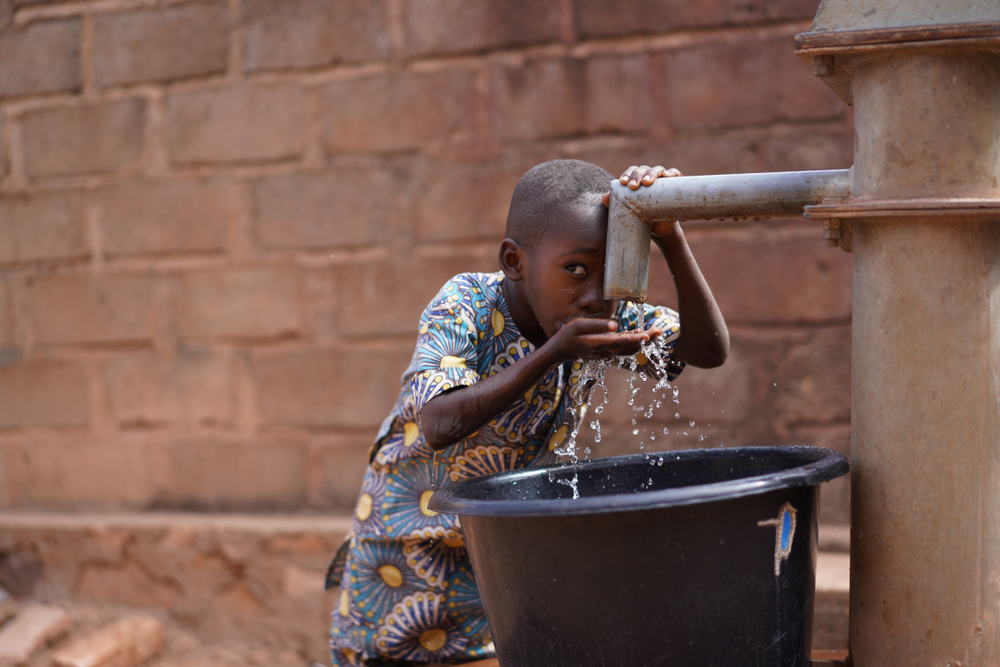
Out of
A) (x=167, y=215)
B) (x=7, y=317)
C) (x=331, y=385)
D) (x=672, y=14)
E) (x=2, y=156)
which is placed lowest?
(x=331, y=385)

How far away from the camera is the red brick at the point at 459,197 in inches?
119

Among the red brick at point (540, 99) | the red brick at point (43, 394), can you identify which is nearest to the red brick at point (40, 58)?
the red brick at point (43, 394)

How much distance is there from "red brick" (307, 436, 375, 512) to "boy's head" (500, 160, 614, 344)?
1.71 metres

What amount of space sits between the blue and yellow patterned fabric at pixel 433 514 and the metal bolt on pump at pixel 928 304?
1.81ft

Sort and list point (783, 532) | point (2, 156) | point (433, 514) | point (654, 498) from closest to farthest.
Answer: point (654, 498) < point (783, 532) < point (433, 514) < point (2, 156)

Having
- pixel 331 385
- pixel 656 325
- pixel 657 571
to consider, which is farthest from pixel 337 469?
pixel 657 571

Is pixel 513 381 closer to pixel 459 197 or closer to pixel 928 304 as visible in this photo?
pixel 928 304

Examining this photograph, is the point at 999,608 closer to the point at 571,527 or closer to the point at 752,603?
the point at 752,603

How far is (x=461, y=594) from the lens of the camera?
182cm

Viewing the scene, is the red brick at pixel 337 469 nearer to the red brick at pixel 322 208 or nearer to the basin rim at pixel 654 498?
the red brick at pixel 322 208

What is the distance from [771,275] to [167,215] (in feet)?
7.00

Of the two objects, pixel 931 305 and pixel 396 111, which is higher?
pixel 396 111

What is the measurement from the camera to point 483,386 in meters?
1.44

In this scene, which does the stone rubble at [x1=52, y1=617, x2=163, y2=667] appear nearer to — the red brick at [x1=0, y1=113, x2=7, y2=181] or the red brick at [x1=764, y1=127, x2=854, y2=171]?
the red brick at [x1=0, y1=113, x2=7, y2=181]
